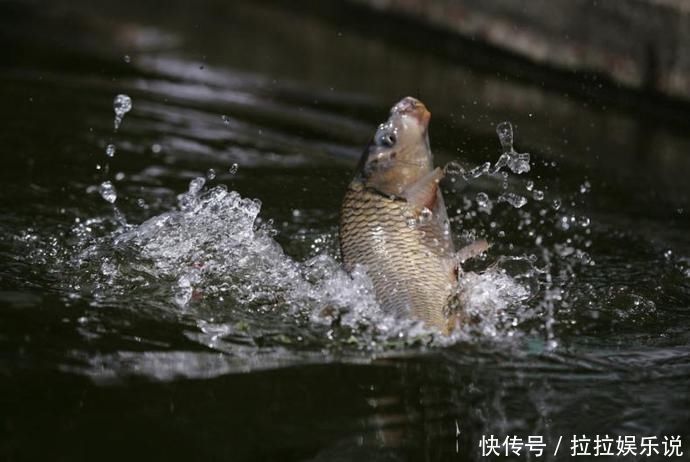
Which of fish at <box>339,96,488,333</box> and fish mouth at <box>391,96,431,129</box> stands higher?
fish mouth at <box>391,96,431,129</box>

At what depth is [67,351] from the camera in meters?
3.59

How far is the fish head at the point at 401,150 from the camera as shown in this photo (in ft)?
11.7

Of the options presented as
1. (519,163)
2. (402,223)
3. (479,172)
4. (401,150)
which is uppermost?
(479,172)

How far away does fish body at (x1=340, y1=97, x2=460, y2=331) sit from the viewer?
356 centimetres

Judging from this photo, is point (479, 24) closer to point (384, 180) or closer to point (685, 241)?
point (685, 241)

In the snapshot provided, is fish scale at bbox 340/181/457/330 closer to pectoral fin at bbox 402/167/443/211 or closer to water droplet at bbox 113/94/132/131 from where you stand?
pectoral fin at bbox 402/167/443/211

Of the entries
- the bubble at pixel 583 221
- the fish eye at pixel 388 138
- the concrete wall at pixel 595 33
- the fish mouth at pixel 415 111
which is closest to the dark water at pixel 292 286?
the bubble at pixel 583 221

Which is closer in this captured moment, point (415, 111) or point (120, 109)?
point (415, 111)

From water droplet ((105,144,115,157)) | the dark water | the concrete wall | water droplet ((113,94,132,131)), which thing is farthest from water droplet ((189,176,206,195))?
the concrete wall

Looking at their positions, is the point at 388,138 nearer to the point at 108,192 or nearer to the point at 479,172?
the point at 108,192

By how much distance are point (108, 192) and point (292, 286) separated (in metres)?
1.43

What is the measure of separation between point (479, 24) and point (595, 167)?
3907mm

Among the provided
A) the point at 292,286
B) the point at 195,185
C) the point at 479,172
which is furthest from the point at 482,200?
the point at 292,286

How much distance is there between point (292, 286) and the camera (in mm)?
4223
